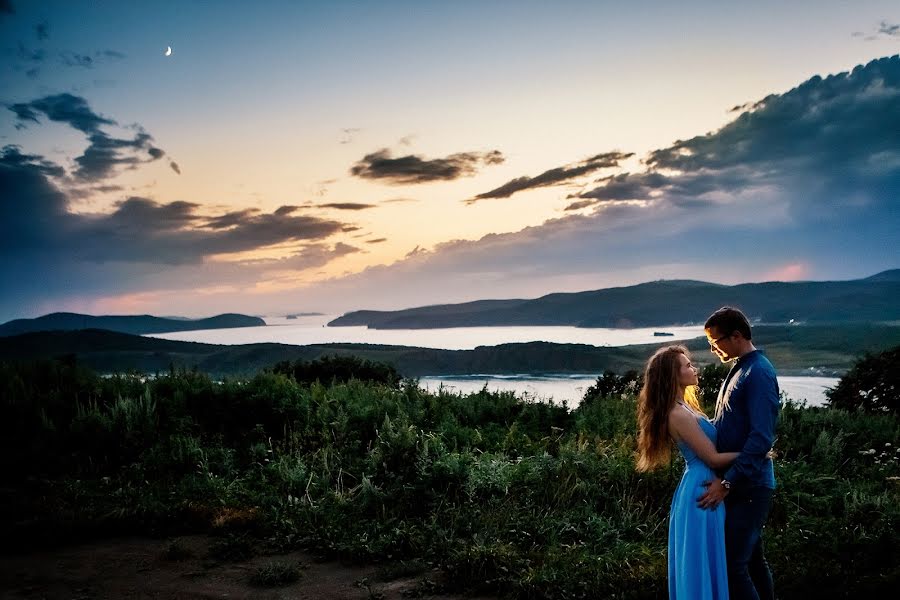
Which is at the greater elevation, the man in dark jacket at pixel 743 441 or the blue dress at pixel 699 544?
the man in dark jacket at pixel 743 441

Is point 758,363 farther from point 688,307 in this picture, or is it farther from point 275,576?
point 688,307

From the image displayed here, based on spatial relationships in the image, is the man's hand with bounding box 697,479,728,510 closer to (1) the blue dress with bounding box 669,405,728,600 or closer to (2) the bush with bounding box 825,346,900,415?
(1) the blue dress with bounding box 669,405,728,600

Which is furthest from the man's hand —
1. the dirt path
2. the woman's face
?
the dirt path

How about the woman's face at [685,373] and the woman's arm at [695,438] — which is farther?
the woman's face at [685,373]

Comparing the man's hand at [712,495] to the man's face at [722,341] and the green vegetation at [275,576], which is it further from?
the green vegetation at [275,576]

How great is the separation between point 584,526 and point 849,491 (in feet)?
12.2

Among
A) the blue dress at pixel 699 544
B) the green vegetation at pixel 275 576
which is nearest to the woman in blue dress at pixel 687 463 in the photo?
the blue dress at pixel 699 544

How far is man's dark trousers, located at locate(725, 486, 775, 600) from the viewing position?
4.38 m

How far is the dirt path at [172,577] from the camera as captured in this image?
622 cm

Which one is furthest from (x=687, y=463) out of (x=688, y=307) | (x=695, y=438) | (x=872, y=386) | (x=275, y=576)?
(x=688, y=307)

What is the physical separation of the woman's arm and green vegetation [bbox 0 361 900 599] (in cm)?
201

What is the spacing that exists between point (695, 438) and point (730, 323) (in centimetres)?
77

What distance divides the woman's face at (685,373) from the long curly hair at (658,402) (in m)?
0.02

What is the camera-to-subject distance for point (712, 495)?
4324mm
